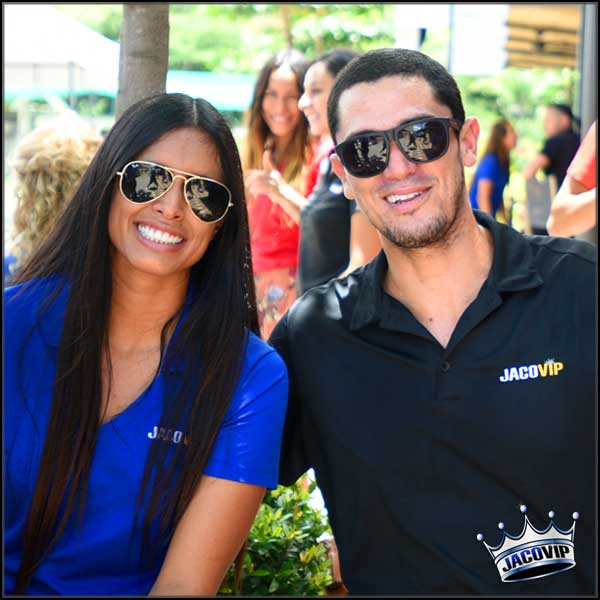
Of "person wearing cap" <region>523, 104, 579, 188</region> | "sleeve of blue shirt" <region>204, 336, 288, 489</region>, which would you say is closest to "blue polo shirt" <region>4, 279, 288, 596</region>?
"sleeve of blue shirt" <region>204, 336, 288, 489</region>

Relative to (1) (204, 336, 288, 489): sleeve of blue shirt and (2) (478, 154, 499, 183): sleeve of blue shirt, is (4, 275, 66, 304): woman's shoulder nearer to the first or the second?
(1) (204, 336, 288, 489): sleeve of blue shirt

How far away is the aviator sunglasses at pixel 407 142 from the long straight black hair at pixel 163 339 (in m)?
0.36

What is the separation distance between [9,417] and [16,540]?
0.31 meters

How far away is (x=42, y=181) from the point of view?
158 inches

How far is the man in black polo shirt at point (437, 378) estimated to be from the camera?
243 cm

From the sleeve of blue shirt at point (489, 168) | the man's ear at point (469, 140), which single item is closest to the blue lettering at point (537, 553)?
the man's ear at point (469, 140)

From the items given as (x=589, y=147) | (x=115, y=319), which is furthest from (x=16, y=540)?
(x=589, y=147)

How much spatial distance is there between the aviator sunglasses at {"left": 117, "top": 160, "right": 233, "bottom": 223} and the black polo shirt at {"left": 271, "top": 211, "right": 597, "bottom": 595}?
486mm

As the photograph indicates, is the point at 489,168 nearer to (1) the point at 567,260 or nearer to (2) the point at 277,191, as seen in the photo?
(2) the point at 277,191

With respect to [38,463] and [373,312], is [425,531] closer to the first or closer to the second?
[373,312]

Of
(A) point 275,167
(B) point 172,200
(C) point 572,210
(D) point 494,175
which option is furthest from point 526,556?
(D) point 494,175

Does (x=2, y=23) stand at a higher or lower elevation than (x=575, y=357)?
higher

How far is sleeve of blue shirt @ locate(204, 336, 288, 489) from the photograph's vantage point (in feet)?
8.01

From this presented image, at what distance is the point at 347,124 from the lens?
2738 mm
